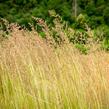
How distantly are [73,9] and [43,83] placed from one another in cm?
1332

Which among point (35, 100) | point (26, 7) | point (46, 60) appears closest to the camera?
point (35, 100)

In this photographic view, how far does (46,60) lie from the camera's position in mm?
3562

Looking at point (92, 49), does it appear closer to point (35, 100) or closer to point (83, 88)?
point (83, 88)

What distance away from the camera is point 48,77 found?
342cm

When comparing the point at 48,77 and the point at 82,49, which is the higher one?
the point at 48,77

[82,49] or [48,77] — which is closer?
[48,77]

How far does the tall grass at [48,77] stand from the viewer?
11.0 feet

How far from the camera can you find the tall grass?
3.34 meters

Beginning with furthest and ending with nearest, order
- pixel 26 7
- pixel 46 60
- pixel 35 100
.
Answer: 1. pixel 26 7
2. pixel 46 60
3. pixel 35 100

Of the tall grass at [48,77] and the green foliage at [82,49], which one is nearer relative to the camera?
the tall grass at [48,77]

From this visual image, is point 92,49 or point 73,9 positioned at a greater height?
point 92,49

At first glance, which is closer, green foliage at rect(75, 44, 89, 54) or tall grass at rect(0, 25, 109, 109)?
tall grass at rect(0, 25, 109, 109)

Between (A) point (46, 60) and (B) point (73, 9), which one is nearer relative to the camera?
(A) point (46, 60)

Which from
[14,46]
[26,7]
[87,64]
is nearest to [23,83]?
[14,46]
